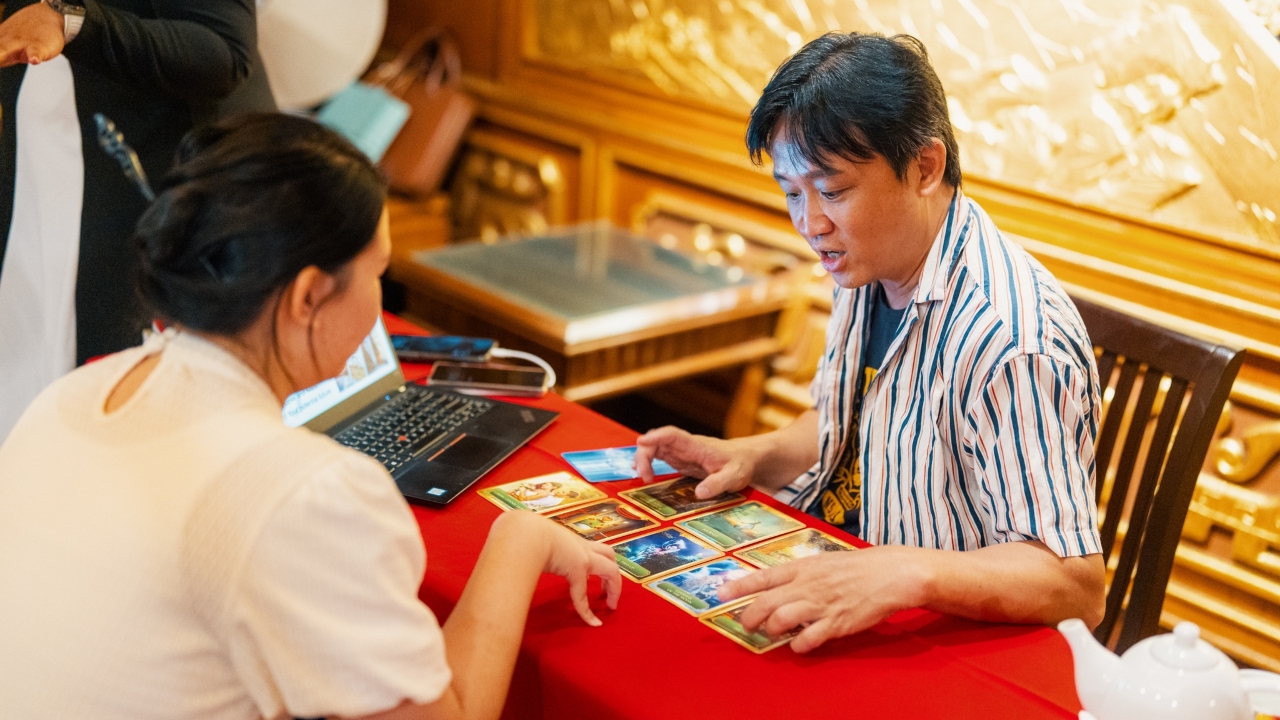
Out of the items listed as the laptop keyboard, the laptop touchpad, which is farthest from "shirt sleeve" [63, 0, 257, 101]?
the laptop touchpad

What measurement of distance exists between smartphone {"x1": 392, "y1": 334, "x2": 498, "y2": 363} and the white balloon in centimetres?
61

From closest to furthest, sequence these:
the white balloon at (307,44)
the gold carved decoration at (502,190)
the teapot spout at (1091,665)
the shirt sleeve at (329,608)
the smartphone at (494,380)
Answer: the shirt sleeve at (329,608) < the teapot spout at (1091,665) < the smartphone at (494,380) < the white balloon at (307,44) < the gold carved decoration at (502,190)

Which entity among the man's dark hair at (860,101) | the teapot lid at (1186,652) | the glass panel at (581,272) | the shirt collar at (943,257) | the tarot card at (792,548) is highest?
the man's dark hair at (860,101)

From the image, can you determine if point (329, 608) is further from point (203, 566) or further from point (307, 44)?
point (307, 44)

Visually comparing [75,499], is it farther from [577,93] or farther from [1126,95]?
[577,93]

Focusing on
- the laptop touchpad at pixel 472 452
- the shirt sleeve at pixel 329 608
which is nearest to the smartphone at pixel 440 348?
the laptop touchpad at pixel 472 452

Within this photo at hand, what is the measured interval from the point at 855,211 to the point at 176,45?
1.02 metres

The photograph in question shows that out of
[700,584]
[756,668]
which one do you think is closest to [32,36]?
[700,584]

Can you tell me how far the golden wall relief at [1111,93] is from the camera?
2.04 meters

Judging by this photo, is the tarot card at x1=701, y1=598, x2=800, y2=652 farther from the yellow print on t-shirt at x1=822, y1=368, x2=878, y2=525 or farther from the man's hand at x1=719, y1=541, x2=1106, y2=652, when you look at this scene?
the yellow print on t-shirt at x1=822, y1=368, x2=878, y2=525

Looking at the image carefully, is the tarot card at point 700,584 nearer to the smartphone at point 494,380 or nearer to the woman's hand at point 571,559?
the woman's hand at point 571,559

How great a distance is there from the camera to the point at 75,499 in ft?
2.73

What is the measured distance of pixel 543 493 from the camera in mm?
1348

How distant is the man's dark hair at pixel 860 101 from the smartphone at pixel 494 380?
0.62 meters
